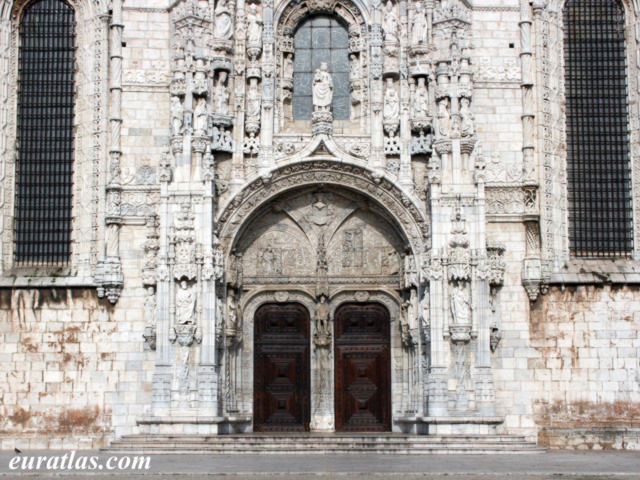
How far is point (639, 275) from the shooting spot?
28.3 metres

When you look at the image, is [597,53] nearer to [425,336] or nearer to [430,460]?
[425,336]

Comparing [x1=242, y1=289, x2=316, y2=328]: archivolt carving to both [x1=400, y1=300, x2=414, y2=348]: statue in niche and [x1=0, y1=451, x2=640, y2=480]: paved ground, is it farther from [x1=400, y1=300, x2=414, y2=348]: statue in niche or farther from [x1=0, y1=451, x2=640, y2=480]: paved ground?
[x1=0, y1=451, x2=640, y2=480]: paved ground

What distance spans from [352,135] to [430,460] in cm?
920

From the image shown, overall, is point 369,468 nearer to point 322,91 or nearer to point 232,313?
point 232,313

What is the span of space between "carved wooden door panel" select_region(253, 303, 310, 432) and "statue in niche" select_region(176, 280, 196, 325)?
2.73 m

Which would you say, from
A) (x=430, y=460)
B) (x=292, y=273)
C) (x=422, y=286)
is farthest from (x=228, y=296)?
(x=430, y=460)

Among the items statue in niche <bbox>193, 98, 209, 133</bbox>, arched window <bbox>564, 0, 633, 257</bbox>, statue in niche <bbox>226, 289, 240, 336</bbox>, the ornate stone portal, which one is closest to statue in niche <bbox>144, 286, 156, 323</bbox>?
the ornate stone portal

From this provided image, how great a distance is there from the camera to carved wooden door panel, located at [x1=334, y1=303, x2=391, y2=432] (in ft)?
93.1

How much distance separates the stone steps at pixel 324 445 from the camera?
2441cm

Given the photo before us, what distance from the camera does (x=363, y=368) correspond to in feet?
93.7

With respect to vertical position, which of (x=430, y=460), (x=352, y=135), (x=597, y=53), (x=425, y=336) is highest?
(x=597, y=53)

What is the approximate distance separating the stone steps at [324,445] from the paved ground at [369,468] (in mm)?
540

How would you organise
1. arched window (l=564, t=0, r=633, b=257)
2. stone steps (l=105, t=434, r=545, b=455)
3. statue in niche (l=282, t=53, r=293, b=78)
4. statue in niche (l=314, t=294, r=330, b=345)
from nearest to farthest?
stone steps (l=105, t=434, r=545, b=455), statue in niche (l=314, t=294, r=330, b=345), statue in niche (l=282, t=53, r=293, b=78), arched window (l=564, t=0, r=633, b=257)

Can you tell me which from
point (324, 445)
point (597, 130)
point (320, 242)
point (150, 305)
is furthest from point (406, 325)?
point (597, 130)
